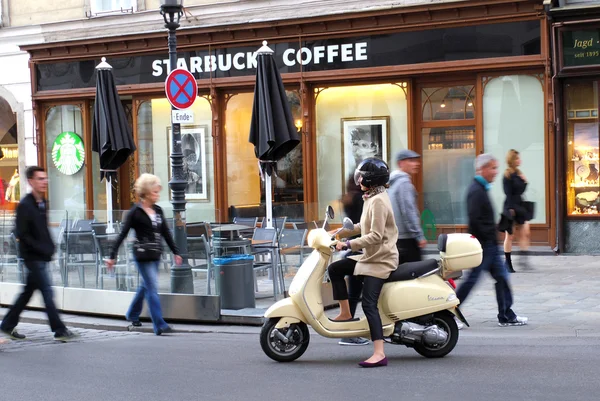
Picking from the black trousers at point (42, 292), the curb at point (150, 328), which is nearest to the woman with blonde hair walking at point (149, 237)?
the curb at point (150, 328)

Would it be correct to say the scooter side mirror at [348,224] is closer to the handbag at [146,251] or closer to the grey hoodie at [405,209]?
the grey hoodie at [405,209]

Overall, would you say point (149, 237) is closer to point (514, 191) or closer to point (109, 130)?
point (514, 191)

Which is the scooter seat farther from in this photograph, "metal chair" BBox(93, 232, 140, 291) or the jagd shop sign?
the jagd shop sign

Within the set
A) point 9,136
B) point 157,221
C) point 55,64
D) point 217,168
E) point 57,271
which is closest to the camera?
point 157,221

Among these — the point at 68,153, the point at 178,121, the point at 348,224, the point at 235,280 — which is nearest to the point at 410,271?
the point at 348,224

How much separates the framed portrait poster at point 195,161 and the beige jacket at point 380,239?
38.0ft

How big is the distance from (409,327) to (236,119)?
11669mm

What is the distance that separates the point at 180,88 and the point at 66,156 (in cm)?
980

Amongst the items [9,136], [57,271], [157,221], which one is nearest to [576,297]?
[157,221]

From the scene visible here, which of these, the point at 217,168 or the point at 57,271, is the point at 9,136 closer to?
the point at 217,168

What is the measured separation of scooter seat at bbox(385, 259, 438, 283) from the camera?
311 inches

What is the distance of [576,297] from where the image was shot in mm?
11297

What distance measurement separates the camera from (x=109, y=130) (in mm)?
17016

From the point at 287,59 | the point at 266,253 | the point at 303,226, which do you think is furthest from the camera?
the point at 287,59
